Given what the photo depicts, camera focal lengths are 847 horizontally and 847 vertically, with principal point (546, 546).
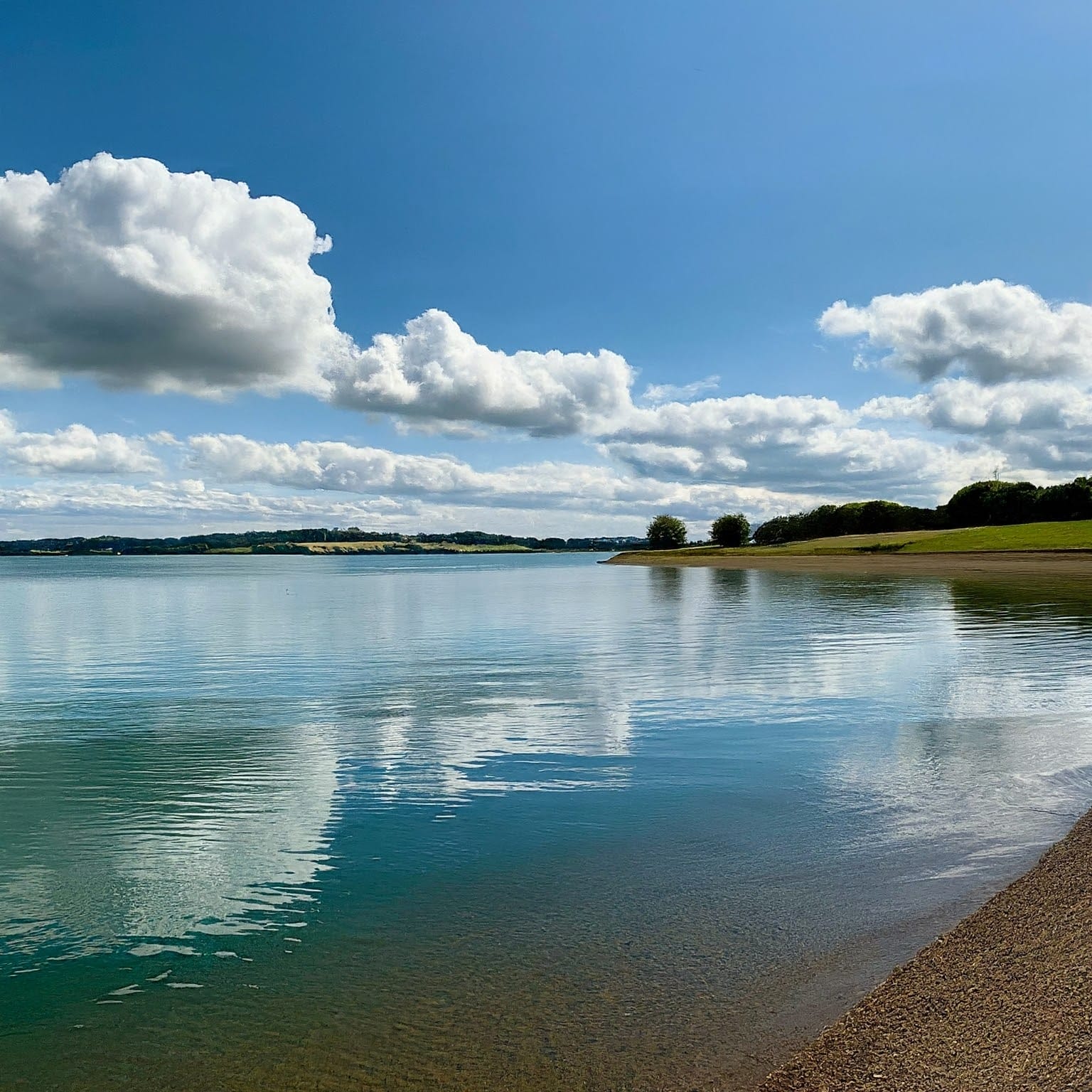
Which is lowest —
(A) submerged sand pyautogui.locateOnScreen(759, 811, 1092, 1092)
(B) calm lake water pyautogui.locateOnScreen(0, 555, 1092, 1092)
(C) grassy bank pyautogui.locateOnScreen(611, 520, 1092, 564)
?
(B) calm lake water pyautogui.locateOnScreen(0, 555, 1092, 1092)

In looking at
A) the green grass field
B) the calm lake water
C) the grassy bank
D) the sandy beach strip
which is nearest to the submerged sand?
the calm lake water

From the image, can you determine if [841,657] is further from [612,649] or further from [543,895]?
[543,895]

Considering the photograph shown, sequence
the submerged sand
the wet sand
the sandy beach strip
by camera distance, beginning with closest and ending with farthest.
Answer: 1. the submerged sand
2. the wet sand
3. the sandy beach strip

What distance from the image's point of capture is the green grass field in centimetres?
12169

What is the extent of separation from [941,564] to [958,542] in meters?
22.4

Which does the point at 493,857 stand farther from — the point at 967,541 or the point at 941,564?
the point at 967,541

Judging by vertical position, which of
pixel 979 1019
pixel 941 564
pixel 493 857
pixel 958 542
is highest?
pixel 958 542

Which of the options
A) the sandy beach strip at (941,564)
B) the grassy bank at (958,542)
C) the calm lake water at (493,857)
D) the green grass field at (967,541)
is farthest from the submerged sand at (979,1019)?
the grassy bank at (958,542)

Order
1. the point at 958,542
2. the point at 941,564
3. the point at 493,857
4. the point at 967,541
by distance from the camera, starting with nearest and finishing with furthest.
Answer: the point at 493,857
the point at 941,564
the point at 967,541
the point at 958,542

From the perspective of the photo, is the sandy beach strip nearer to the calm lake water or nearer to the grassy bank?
the grassy bank

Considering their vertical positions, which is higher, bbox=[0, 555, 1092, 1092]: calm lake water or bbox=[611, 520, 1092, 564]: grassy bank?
bbox=[611, 520, 1092, 564]: grassy bank

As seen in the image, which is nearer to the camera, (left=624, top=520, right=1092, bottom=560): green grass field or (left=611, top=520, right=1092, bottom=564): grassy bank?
(left=611, top=520, right=1092, bottom=564): grassy bank

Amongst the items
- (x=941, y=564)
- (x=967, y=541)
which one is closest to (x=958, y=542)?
(x=967, y=541)

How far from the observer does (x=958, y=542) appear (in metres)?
137
